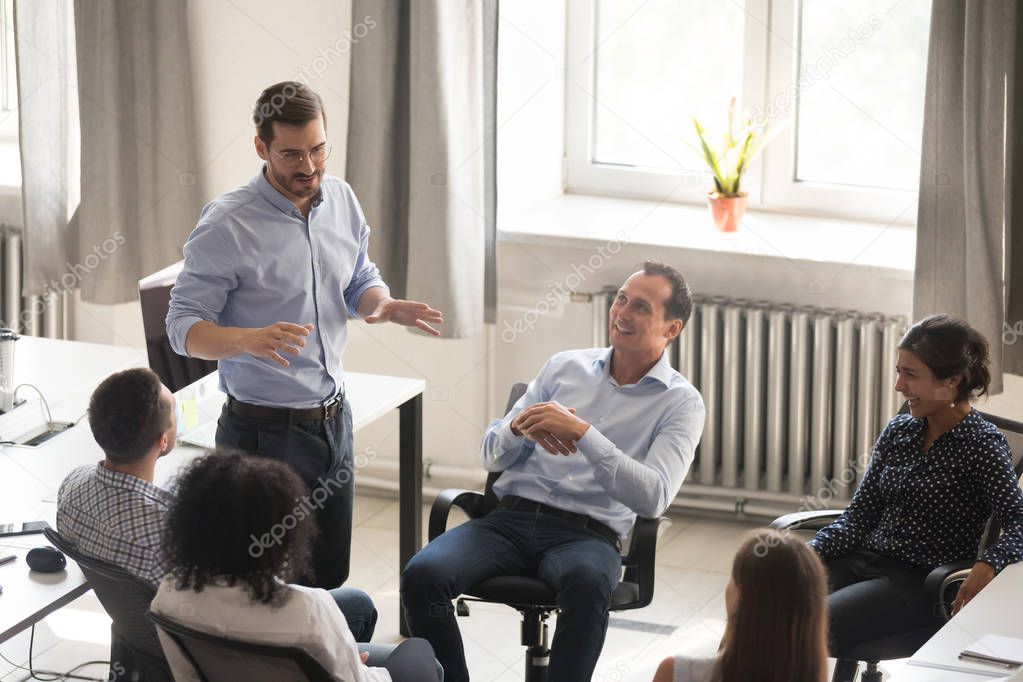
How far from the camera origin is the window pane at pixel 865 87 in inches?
173

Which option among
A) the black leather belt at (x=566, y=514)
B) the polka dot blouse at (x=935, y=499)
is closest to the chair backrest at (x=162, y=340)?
the black leather belt at (x=566, y=514)

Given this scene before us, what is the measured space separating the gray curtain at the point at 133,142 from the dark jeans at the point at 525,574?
2117 mm

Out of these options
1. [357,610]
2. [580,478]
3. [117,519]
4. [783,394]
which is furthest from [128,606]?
[783,394]

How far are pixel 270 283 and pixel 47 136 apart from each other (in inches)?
87.7

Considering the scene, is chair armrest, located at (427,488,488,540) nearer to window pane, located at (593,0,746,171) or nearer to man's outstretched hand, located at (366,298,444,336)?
man's outstretched hand, located at (366,298,444,336)

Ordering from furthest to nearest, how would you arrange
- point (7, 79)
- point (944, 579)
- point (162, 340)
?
point (7, 79), point (162, 340), point (944, 579)

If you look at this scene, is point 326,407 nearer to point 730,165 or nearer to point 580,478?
point 580,478

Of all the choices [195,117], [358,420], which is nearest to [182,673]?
[358,420]

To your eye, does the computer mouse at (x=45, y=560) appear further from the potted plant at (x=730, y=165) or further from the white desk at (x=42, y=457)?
the potted plant at (x=730, y=165)

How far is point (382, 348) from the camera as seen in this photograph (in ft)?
15.7

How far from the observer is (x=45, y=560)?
105 inches

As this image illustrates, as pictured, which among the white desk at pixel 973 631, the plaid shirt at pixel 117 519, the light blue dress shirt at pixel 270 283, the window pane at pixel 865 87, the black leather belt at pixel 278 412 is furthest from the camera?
the window pane at pixel 865 87

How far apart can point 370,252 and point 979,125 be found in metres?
1.93

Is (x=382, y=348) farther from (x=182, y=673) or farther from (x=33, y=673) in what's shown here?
(x=182, y=673)
